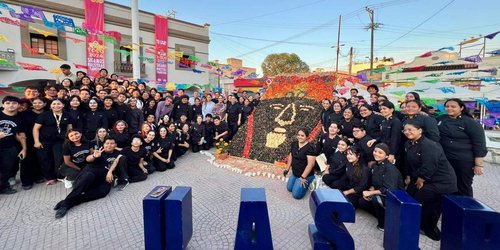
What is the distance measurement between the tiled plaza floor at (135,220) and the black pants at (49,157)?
0.92ft

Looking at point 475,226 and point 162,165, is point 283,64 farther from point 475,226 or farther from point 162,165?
point 475,226

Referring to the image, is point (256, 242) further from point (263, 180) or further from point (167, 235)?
point (263, 180)

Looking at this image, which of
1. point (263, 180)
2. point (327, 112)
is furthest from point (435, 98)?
point (263, 180)

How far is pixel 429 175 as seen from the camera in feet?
9.08

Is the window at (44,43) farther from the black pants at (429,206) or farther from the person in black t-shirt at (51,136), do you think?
the black pants at (429,206)

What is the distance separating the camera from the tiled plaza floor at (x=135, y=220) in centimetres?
270

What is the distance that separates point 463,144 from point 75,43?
14733mm

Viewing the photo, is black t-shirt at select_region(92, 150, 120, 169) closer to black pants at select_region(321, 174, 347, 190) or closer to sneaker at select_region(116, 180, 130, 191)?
sneaker at select_region(116, 180, 130, 191)

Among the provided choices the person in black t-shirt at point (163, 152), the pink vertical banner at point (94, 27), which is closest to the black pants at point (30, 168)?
the person in black t-shirt at point (163, 152)

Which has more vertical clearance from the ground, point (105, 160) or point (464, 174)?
point (464, 174)

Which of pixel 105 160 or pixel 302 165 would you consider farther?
pixel 105 160

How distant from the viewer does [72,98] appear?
4.53 metres

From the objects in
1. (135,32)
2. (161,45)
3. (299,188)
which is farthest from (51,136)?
(161,45)

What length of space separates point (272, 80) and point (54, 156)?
6.51 meters
